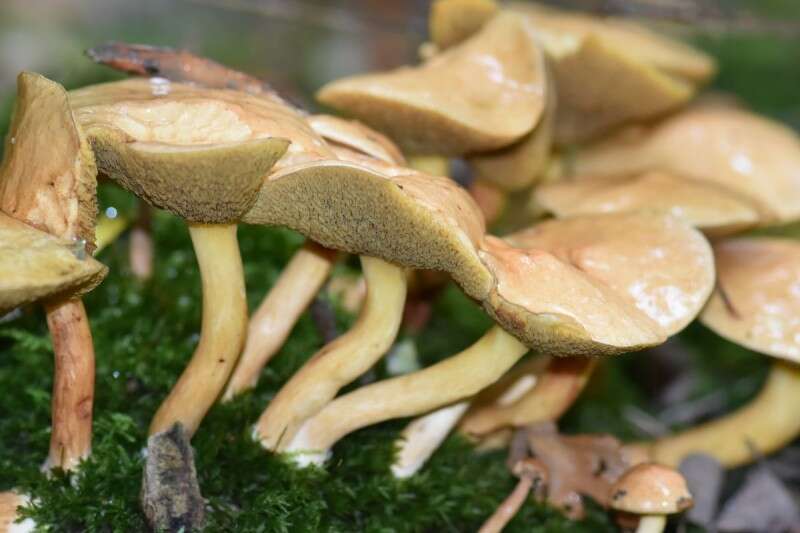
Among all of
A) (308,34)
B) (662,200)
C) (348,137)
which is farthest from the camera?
(308,34)

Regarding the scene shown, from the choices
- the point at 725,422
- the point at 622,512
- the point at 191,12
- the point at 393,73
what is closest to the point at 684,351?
the point at 725,422

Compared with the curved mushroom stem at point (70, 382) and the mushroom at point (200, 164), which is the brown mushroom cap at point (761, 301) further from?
the curved mushroom stem at point (70, 382)

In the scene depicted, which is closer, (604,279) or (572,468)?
(604,279)

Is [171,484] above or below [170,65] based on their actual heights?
below

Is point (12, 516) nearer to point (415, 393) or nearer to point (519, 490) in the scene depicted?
point (415, 393)

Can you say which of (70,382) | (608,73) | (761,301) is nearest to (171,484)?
(70,382)
